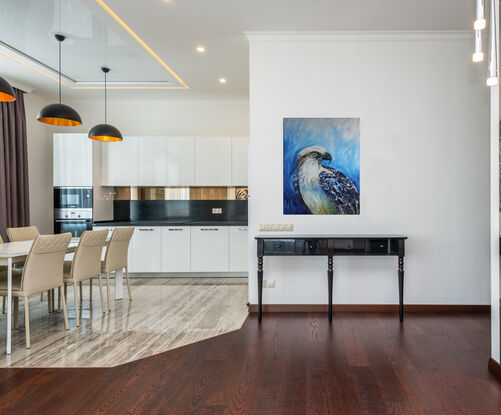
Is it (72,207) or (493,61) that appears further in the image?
(72,207)

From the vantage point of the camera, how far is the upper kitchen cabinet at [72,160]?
5.84m

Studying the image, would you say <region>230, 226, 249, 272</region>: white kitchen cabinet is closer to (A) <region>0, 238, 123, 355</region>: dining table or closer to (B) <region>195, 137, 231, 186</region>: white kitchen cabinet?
(B) <region>195, 137, 231, 186</region>: white kitchen cabinet

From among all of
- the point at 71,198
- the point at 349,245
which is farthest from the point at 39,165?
the point at 349,245

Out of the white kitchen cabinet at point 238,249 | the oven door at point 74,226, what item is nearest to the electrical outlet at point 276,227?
the white kitchen cabinet at point 238,249

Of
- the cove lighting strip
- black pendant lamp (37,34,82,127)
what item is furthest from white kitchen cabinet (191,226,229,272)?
black pendant lamp (37,34,82,127)

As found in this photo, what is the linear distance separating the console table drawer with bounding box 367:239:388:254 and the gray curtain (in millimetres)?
4928

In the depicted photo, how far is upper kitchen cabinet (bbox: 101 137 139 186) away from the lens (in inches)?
238

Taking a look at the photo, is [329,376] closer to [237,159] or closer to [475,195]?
[475,195]

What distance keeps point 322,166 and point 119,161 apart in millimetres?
3672

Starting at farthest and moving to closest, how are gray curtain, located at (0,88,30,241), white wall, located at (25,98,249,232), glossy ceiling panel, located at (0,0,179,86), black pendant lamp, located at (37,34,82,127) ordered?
white wall, located at (25,98,249,232) → gray curtain, located at (0,88,30,241) → black pendant lamp, located at (37,34,82,127) → glossy ceiling panel, located at (0,0,179,86)

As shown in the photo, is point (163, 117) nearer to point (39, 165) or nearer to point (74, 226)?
point (39, 165)

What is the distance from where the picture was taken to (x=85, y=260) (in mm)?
3723

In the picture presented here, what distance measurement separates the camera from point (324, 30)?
3.86 meters

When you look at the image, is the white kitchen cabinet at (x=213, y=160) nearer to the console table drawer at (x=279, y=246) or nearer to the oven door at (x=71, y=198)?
the oven door at (x=71, y=198)
